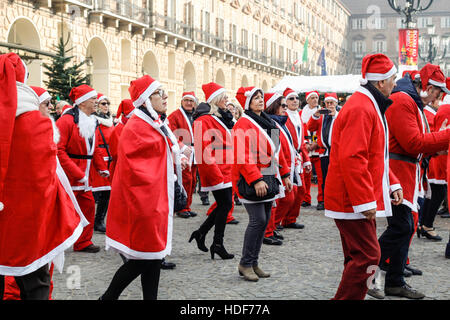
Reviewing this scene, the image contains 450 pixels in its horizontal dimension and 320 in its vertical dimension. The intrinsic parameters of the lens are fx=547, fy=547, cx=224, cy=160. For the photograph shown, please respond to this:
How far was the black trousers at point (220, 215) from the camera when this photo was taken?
226 inches

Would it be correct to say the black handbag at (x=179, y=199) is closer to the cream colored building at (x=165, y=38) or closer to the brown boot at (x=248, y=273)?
the brown boot at (x=248, y=273)

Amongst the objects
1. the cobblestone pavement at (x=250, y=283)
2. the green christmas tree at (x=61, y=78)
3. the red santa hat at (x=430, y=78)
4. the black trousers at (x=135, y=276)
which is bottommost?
the cobblestone pavement at (x=250, y=283)

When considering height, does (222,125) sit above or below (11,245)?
above

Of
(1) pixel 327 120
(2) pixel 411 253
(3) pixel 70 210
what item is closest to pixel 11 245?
(3) pixel 70 210

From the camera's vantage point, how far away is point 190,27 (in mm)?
30578

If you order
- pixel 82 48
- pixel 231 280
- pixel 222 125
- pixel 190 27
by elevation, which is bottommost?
pixel 231 280

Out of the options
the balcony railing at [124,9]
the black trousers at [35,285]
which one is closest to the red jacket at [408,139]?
the black trousers at [35,285]

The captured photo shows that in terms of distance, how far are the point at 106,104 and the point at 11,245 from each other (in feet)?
18.9

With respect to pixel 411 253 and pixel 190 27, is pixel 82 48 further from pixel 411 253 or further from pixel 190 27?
pixel 411 253

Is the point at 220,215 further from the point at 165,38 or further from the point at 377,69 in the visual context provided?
the point at 165,38

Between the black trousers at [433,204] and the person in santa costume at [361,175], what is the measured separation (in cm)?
347

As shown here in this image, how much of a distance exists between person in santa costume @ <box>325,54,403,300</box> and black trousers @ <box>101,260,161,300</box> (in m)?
1.24

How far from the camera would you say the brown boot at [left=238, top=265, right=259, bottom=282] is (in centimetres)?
490

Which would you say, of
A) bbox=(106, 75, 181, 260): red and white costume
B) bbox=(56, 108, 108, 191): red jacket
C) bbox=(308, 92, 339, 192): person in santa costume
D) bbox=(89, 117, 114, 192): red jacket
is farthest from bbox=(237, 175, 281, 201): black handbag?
bbox=(308, 92, 339, 192): person in santa costume
